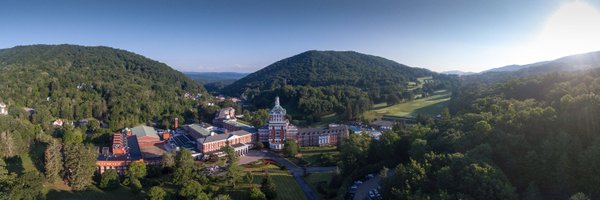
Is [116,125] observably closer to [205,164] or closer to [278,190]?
[205,164]

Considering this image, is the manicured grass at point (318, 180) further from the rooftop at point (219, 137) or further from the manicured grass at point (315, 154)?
the rooftop at point (219, 137)

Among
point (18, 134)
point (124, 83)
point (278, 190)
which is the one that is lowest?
point (278, 190)

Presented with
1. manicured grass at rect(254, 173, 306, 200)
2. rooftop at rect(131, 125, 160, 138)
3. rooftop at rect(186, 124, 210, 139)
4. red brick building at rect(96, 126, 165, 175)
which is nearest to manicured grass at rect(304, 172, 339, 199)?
manicured grass at rect(254, 173, 306, 200)

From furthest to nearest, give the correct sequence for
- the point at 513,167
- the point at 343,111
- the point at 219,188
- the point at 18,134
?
the point at 343,111
the point at 18,134
the point at 219,188
the point at 513,167

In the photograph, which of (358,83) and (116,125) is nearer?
(116,125)

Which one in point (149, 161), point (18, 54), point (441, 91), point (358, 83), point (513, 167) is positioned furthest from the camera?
point (358, 83)

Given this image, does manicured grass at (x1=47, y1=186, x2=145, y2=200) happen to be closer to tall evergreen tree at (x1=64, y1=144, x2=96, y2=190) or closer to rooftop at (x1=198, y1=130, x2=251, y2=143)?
tall evergreen tree at (x1=64, y1=144, x2=96, y2=190)

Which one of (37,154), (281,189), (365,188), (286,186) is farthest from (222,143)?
(365,188)

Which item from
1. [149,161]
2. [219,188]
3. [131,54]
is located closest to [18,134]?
[149,161]
